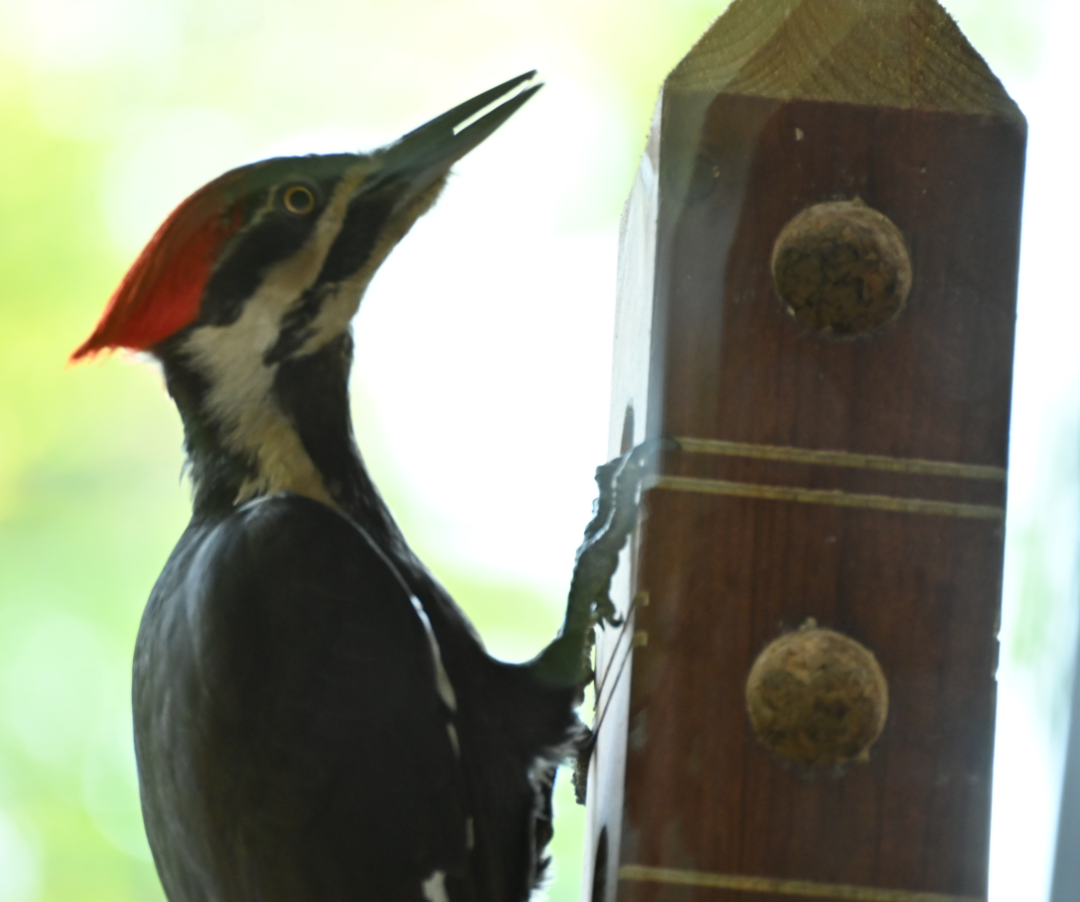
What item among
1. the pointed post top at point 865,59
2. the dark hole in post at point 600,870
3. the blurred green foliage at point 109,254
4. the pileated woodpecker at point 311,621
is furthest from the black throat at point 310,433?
the pointed post top at point 865,59

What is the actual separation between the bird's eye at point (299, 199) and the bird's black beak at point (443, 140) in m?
0.06

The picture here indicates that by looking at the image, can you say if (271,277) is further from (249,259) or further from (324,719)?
(324,719)

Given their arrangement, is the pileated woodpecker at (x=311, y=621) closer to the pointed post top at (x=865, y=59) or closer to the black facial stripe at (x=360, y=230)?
the black facial stripe at (x=360, y=230)

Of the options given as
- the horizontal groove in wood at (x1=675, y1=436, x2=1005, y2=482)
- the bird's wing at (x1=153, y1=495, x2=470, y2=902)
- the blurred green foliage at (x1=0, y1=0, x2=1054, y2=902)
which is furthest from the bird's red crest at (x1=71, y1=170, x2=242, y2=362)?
the horizontal groove in wood at (x1=675, y1=436, x2=1005, y2=482)

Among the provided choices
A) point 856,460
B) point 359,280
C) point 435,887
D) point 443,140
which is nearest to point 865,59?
point 856,460

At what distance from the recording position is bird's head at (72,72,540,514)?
4.93 feet

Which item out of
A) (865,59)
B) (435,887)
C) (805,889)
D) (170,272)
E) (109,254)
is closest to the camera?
(805,889)

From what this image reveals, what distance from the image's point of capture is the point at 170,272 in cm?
151

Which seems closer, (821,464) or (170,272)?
(821,464)

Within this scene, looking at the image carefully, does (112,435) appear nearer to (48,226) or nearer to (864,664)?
(48,226)

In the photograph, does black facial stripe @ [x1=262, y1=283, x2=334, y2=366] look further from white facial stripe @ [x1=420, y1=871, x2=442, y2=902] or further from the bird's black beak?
white facial stripe @ [x1=420, y1=871, x2=442, y2=902]

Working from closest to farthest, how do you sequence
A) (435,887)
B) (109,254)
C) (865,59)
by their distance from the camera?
(865,59) → (435,887) → (109,254)

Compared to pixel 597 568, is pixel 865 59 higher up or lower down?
higher up

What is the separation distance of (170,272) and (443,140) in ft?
1.01
